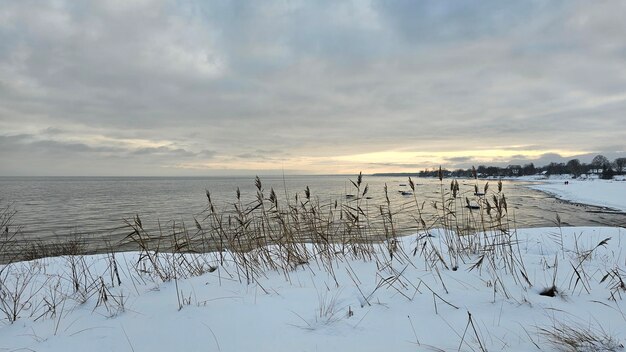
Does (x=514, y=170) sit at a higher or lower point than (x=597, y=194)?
higher

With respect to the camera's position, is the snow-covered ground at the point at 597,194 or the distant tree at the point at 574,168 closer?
the snow-covered ground at the point at 597,194

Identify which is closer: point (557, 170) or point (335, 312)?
point (335, 312)

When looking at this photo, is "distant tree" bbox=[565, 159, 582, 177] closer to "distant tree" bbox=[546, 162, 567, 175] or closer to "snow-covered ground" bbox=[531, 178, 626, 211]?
"distant tree" bbox=[546, 162, 567, 175]

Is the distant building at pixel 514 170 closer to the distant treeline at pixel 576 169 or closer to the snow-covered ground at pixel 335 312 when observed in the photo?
the distant treeline at pixel 576 169

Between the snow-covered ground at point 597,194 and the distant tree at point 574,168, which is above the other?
the distant tree at point 574,168

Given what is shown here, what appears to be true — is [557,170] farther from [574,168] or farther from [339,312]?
[339,312]

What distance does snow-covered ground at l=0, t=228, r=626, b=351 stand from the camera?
8.68 feet

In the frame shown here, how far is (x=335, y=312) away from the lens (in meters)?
3.10

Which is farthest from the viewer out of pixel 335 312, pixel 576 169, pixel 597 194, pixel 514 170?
pixel 514 170

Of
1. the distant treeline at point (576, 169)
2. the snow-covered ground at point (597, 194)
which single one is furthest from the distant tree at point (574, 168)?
the snow-covered ground at point (597, 194)

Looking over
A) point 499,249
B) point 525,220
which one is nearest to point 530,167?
point 525,220

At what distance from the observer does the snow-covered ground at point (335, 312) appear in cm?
265

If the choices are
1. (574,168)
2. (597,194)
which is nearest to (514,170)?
(574,168)

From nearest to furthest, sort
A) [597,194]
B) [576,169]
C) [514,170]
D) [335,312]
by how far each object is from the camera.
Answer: [335,312], [597,194], [576,169], [514,170]
